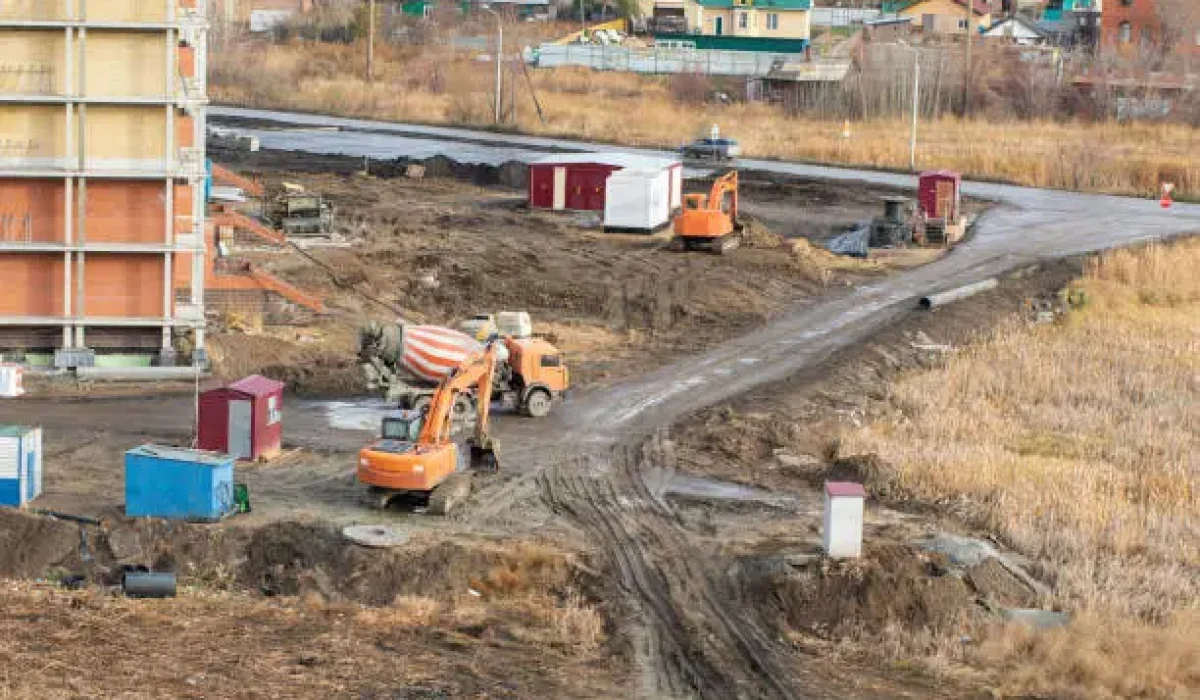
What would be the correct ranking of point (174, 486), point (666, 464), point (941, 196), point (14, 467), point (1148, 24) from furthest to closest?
point (1148, 24), point (941, 196), point (666, 464), point (14, 467), point (174, 486)

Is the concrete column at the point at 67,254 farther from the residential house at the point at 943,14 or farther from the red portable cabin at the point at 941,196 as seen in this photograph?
the residential house at the point at 943,14

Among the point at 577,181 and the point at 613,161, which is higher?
the point at 613,161

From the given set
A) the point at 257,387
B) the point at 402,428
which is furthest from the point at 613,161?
the point at 402,428

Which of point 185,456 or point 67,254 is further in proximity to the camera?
point 67,254

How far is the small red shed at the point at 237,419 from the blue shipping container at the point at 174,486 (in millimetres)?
3289

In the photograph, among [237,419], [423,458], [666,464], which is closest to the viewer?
[423,458]

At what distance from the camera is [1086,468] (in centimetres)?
3444

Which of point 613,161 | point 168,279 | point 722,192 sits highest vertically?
point 613,161

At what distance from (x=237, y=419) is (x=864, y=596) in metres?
10.6

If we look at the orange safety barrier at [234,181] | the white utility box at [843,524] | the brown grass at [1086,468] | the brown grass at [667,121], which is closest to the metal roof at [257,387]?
the white utility box at [843,524]

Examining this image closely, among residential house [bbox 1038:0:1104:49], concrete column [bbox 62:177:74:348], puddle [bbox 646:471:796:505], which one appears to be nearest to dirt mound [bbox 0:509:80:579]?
puddle [bbox 646:471:796:505]

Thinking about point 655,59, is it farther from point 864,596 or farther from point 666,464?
point 864,596

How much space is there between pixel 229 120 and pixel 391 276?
150 feet

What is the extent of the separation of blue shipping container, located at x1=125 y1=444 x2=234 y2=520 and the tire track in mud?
16.6 ft
